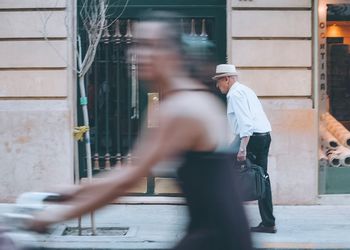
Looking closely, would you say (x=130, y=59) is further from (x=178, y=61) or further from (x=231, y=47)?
(x=178, y=61)

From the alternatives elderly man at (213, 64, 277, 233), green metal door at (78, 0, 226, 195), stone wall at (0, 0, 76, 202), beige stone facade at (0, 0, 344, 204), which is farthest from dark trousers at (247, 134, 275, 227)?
stone wall at (0, 0, 76, 202)

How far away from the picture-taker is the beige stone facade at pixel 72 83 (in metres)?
10.7

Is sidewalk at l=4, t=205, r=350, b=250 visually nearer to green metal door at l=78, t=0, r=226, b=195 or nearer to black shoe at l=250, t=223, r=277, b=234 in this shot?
black shoe at l=250, t=223, r=277, b=234

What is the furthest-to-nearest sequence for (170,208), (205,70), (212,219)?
(170,208) < (205,70) < (212,219)

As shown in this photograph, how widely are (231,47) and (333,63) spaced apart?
156cm

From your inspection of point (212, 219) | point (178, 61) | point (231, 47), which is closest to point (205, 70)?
point (178, 61)

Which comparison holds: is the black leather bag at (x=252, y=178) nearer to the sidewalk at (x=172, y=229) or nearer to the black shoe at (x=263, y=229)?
the sidewalk at (x=172, y=229)

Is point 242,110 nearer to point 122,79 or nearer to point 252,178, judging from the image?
point 252,178

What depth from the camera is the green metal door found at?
10.9 m

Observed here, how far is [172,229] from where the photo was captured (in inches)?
363

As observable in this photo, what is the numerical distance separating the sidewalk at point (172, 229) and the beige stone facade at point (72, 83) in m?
0.51

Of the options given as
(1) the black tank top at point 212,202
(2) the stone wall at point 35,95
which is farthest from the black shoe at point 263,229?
(1) the black tank top at point 212,202

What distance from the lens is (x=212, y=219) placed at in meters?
3.33

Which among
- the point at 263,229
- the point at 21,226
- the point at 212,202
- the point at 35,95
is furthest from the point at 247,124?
the point at 21,226
